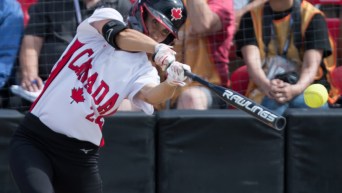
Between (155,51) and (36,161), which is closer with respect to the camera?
(155,51)

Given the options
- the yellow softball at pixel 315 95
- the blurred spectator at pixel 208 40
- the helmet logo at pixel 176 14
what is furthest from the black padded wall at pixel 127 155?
the helmet logo at pixel 176 14

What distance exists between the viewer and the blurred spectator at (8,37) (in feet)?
18.1

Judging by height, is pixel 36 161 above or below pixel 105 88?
below

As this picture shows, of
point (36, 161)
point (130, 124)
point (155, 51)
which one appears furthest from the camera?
point (130, 124)

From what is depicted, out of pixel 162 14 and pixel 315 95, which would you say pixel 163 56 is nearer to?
pixel 162 14

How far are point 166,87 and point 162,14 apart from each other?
1.19ft

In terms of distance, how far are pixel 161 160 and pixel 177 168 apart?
0.40 ft

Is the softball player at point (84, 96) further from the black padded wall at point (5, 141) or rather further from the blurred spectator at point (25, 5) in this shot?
the blurred spectator at point (25, 5)

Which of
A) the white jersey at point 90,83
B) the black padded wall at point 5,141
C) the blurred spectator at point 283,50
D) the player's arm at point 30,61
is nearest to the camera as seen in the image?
the white jersey at point 90,83

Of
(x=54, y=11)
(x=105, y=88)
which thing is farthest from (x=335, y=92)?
(x=105, y=88)

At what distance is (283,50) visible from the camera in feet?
17.9

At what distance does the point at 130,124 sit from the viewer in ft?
16.9

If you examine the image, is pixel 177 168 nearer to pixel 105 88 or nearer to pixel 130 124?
pixel 130 124

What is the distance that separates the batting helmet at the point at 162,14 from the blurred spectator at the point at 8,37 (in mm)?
2198
